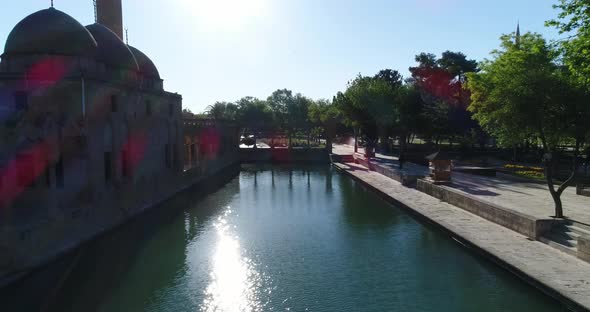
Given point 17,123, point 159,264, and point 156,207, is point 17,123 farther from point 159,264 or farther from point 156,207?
point 156,207

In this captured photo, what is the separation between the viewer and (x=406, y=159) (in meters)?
43.9

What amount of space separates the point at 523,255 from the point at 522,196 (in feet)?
32.3

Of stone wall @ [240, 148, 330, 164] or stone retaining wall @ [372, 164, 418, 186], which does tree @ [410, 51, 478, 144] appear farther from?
stone wall @ [240, 148, 330, 164]

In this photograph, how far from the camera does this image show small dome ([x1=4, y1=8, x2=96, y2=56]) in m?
23.2

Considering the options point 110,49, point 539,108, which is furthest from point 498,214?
point 110,49

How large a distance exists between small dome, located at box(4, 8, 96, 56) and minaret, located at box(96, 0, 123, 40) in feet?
39.5

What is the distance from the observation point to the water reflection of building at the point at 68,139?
53.3 ft

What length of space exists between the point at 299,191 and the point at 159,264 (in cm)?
1907

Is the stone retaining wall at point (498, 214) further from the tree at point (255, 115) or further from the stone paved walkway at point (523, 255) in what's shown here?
the tree at point (255, 115)

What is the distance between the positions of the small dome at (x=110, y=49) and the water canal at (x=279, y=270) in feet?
38.9

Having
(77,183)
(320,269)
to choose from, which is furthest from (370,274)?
(77,183)

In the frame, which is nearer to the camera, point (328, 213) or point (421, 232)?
point (421, 232)

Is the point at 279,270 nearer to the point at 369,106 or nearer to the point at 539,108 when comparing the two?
the point at 539,108

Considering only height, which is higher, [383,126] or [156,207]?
[383,126]
